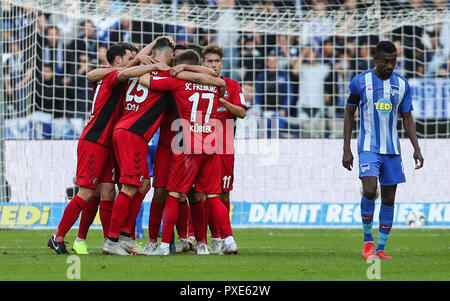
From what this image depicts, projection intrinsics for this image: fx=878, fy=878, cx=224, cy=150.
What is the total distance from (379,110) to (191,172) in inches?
68.0

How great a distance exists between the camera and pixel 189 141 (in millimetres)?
7656

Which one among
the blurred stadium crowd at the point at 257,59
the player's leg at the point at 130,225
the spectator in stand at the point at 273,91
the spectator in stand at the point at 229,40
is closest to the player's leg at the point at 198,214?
the player's leg at the point at 130,225

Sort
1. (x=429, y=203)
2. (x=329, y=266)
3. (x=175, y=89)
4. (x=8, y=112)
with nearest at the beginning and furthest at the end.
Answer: (x=329, y=266) < (x=175, y=89) < (x=429, y=203) < (x=8, y=112)

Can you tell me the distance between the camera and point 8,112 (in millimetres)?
16906

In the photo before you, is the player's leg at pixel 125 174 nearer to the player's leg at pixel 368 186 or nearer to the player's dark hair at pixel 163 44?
A: the player's dark hair at pixel 163 44

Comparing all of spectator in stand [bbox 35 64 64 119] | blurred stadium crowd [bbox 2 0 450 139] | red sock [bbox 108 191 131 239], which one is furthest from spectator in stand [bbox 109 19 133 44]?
red sock [bbox 108 191 131 239]

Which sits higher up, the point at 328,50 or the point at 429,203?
the point at 328,50

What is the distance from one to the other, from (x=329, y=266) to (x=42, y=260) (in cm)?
225

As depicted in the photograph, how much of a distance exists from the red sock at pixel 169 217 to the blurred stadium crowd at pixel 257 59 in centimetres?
870

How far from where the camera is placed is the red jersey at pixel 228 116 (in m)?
8.63

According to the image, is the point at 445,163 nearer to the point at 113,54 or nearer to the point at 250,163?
the point at 250,163

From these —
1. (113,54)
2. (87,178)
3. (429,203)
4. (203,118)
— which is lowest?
(429,203)
